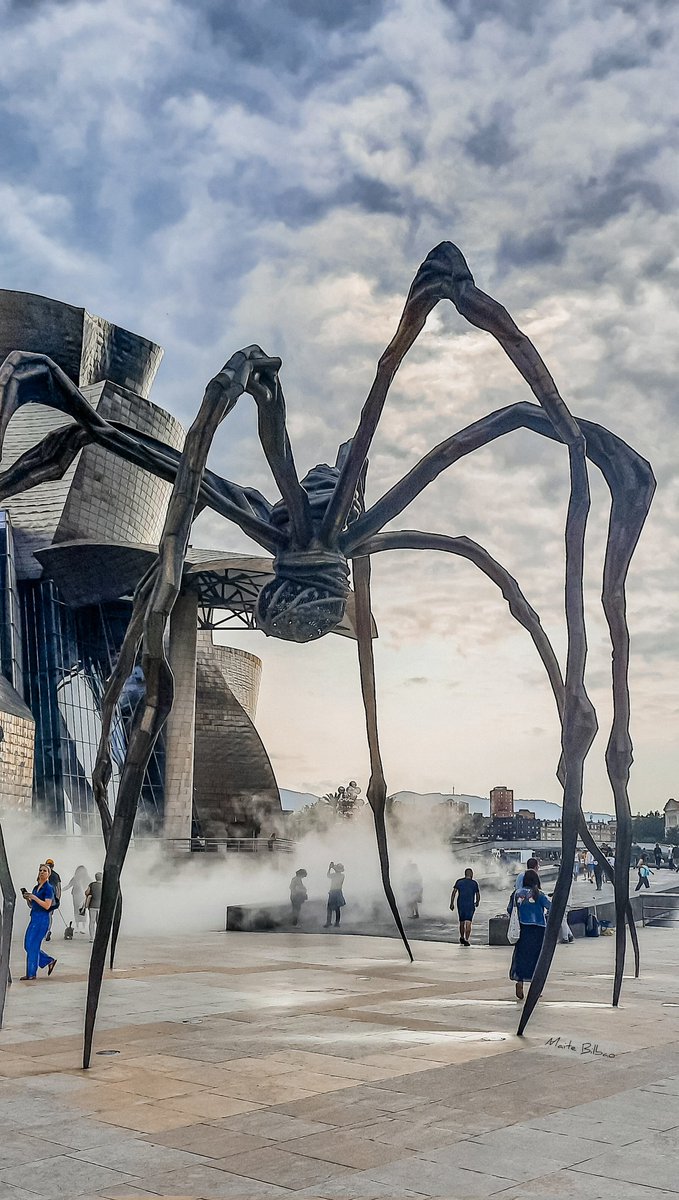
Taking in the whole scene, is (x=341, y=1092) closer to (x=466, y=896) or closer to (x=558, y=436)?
(x=558, y=436)

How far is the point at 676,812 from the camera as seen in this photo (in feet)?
421

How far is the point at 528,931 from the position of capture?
900 cm

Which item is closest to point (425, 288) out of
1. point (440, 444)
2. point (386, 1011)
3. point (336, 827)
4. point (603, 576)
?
point (440, 444)

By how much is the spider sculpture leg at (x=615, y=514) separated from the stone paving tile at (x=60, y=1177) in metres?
3.35

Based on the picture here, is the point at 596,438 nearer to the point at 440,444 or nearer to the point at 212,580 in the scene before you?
the point at 440,444

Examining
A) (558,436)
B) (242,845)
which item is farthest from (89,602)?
(558,436)

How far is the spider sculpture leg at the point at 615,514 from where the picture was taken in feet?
20.8

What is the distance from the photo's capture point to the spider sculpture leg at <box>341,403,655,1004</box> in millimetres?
6336

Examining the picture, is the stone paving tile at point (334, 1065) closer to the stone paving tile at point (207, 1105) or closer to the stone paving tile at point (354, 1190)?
the stone paving tile at point (207, 1105)

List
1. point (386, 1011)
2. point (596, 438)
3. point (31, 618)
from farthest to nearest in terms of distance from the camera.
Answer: point (31, 618)
point (386, 1011)
point (596, 438)

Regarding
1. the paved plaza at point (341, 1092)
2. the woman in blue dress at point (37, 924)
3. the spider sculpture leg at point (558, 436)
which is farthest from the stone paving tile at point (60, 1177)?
the woman in blue dress at point (37, 924)

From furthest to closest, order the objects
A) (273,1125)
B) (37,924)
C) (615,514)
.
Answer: (37,924) → (615,514) → (273,1125)

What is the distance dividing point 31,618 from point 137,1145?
107 feet
